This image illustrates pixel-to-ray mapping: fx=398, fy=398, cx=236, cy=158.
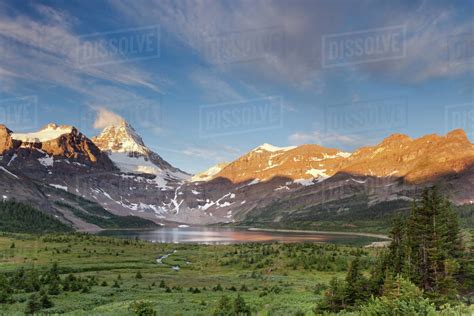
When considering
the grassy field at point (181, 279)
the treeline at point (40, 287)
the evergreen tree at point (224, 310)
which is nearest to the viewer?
the evergreen tree at point (224, 310)

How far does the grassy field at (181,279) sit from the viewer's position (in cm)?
3731

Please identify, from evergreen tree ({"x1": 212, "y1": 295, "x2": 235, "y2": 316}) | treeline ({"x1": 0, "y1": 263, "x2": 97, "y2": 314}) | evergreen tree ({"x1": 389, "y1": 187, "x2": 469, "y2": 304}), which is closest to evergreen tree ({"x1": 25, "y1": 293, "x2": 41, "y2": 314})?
treeline ({"x1": 0, "y1": 263, "x2": 97, "y2": 314})

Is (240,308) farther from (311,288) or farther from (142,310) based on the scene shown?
(311,288)

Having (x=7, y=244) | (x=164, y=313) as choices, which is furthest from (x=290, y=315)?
(x=7, y=244)

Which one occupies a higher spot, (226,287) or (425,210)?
(425,210)

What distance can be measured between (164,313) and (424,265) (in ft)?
73.5

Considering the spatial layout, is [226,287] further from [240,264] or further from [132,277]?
[240,264]

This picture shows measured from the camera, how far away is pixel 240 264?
85.5 meters

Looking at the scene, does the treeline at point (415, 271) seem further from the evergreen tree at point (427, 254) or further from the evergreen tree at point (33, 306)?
the evergreen tree at point (33, 306)

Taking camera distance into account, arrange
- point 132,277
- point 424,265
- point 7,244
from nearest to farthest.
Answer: point 424,265 → point 132,277 → point 7,244

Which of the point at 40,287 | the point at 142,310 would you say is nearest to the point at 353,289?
the point at 142,310

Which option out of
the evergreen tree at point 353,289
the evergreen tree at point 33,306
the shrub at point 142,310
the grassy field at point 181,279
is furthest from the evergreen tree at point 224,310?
the evergreen tree at point 33,306

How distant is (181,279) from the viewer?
62.5m

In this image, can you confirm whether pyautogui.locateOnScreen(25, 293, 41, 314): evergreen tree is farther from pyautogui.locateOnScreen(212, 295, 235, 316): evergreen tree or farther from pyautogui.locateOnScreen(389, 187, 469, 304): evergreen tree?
pyautogui.locateOnScreen(389, 187, 469, 304): evergreen tree
